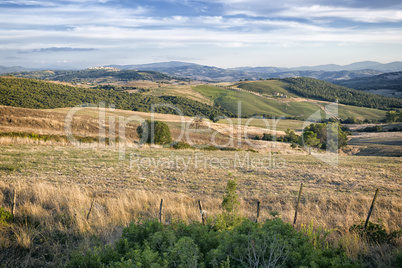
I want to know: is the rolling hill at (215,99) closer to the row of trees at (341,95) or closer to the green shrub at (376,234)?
the row of trees at (341,95)

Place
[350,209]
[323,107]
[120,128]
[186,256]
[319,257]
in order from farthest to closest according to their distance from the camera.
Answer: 1. [323,107]
2. [120,128]
3. [350,209]
4. [319,257]
5. [186,256]

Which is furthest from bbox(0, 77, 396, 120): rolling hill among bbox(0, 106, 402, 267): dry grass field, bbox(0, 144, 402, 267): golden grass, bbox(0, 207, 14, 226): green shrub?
bbox(0, 207, 14, 226): green shrub

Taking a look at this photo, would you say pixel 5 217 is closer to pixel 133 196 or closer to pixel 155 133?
pixel 133 196

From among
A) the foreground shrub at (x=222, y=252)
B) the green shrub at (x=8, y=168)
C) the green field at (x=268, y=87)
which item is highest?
the green field at (x=268, y=87)

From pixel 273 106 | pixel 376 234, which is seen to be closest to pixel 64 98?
pixel 273 106

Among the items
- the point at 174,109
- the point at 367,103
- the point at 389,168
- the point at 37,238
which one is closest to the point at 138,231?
the point at 37,238

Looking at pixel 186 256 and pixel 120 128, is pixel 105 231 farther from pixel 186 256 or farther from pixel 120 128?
pixel 120 128

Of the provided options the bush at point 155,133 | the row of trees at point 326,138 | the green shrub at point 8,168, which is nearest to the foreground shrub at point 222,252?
the green shrub at point 8,168

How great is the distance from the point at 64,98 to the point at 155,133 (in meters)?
74.3

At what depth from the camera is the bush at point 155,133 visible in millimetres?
31594

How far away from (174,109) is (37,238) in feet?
341

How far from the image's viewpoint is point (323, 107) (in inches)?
5310

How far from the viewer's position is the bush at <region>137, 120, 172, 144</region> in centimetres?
3159

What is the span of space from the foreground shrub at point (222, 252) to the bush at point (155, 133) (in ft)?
91.2
